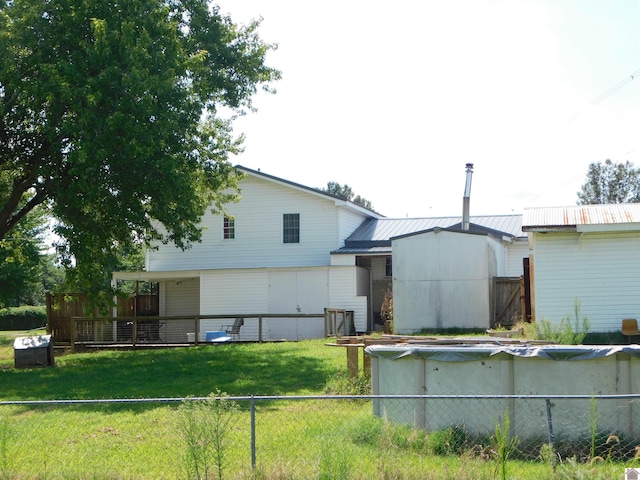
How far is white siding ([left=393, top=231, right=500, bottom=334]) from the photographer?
85.8 feet

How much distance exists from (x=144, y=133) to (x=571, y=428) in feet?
44.2

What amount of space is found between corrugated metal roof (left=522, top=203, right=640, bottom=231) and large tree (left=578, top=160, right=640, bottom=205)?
33.3m

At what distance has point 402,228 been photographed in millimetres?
35281

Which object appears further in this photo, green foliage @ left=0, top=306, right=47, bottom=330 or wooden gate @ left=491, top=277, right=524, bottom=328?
green foliage @ left=0, top=306, right=47, bottom=330

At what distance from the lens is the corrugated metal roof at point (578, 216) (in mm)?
20359

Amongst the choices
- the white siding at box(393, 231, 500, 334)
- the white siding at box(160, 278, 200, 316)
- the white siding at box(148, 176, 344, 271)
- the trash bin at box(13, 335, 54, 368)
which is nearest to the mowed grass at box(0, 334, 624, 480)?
the trash bin at box(13, 335, 54, 368)

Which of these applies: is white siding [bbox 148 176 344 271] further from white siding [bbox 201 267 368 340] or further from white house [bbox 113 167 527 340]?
white siding [bbox 201 267 368 340]

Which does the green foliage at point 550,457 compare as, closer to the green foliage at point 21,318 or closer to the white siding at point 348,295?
the white siding at point 348,295

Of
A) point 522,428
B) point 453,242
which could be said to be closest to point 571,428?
point 522,428

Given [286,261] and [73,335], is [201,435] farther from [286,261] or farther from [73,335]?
A: [286,261]

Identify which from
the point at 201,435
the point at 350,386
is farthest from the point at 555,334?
the point at 201,435

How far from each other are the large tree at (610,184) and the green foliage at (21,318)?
38.8m

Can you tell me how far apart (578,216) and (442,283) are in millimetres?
6133

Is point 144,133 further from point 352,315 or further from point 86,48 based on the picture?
point 352,315
